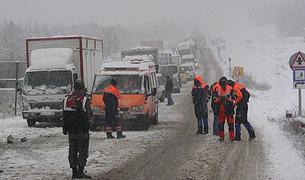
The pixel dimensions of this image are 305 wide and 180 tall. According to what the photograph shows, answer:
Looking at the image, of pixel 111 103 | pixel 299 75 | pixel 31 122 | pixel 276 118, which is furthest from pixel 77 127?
pixel 276 118

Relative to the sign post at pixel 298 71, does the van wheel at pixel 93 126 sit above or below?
below

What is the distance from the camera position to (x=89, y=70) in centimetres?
2461

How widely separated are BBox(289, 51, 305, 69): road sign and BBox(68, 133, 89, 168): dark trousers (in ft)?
33.7

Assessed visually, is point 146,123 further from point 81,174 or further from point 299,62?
point 81,174

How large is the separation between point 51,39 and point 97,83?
14.4 ft

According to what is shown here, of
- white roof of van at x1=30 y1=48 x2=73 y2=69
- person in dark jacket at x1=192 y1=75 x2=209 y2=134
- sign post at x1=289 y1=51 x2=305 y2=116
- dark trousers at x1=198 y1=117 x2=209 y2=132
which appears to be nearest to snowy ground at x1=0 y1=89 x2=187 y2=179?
dark trousers at x1=198 y1=117 x2=209 y2=132

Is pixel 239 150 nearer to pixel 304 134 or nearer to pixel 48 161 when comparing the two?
pixel 304 134

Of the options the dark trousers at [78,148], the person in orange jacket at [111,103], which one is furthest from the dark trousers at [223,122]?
the dark trousers at [78,148]

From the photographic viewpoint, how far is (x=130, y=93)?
20.4 m

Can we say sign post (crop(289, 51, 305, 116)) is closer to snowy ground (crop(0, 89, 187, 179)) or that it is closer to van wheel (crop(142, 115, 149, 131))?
snowy ground (crop(0, 89, 187, 179))

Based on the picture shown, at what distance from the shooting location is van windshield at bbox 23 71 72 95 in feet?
73.2

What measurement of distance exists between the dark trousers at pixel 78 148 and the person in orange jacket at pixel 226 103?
6063 millimetres

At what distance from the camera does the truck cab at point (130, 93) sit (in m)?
20.1

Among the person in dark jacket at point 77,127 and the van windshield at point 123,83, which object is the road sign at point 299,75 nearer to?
the van windshield at point 123,83
